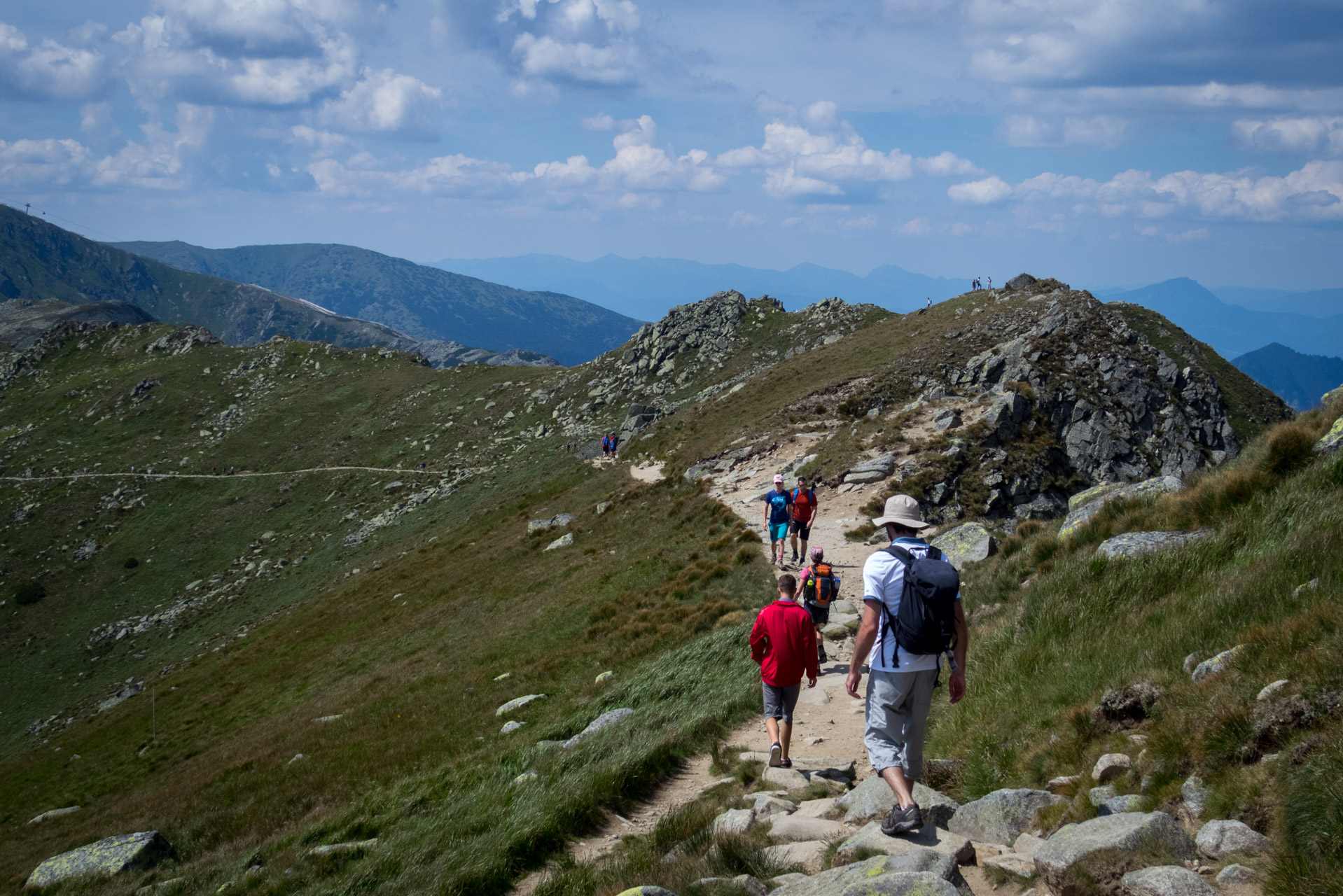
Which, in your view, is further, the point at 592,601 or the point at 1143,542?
the point at 592,601

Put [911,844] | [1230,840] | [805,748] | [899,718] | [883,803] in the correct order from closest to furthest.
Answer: [1230,840] < [911,844] < [899,718] < [883,803] < [805,748]

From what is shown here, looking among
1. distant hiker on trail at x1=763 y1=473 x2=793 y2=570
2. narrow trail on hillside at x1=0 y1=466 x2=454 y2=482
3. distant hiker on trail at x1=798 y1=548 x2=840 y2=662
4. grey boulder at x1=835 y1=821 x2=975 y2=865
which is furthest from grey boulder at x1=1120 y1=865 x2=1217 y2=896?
narrow trail on hillside at x1=0 y1=466 x2=454 y2=482

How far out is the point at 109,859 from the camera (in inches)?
568

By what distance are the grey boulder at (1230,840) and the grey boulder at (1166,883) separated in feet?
1.43

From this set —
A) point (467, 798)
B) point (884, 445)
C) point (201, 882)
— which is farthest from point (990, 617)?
point (884, 445)

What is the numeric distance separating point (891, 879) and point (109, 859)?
53.6ft

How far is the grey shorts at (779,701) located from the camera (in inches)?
407

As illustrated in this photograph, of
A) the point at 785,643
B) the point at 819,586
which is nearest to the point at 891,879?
the point at 785,643

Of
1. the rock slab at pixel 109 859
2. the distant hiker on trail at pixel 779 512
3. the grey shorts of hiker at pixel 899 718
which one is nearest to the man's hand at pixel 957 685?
the grey shorts of hiker at pixel 899 718

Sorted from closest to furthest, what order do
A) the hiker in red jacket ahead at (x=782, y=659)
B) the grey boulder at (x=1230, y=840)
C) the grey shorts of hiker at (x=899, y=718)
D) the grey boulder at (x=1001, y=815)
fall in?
the grey boulder at (x=1230, y=840)
the grey boulder at (x=1001, y=815)
the grey shorts of hiker at (x=899, y=718)
the hiker in red jacket ahead at (x=782, y=659)

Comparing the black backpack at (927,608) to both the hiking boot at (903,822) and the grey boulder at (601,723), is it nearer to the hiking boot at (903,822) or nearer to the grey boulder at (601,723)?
the hiking boot at (903,822)

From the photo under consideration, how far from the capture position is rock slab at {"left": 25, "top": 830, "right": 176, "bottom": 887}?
14305mm

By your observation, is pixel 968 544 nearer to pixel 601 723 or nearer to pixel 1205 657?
pixel 601 723

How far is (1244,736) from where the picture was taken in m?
6.09
